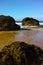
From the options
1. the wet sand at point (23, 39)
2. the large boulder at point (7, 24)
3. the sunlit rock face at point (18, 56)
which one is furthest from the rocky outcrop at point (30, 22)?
the sunlit rock face at point (18, 56)

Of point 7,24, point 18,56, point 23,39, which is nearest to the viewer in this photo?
point 18,56

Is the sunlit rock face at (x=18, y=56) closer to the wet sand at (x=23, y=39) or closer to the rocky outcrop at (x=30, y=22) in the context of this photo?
the wet sand at (x=23, y=39)

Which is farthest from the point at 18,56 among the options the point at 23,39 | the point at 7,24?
the point at 7,24

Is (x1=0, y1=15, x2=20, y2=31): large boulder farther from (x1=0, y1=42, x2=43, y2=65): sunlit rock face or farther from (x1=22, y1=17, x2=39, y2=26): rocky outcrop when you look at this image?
(x1=0, y1=42, x2=43, y2=65): sunlit rock face

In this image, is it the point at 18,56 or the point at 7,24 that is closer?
the point at 18,56

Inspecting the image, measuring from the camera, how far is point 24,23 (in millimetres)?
37000

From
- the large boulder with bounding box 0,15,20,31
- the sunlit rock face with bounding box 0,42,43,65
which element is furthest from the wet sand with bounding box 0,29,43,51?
the large boulder with bounding box 0,15,20,31

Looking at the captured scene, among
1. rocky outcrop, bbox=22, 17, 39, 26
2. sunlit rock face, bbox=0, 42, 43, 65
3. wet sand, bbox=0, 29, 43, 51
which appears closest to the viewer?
sunlit rock face, bbox=0, 42, 43, 65

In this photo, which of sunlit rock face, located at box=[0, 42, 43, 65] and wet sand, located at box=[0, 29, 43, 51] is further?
wet sand, located at box=[0, 29, 43, 51]

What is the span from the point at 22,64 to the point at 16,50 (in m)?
0.52

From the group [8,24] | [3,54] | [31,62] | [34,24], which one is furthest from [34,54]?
[34,24]

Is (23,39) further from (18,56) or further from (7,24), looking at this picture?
(7,24)

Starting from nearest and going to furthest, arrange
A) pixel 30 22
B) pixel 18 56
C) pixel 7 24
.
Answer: pixel 18 56
pixel 7 24
pixel 30 22

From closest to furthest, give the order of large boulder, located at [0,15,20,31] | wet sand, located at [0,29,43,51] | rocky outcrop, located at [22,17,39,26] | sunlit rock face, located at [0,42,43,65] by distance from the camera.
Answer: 1. sunlit rock face, located at [0,42,43,65]
2. wet sand, located at [0,29,43,51]
3. large boulder, located at [0,15,20,31]
4. rocky outcrop, located at [22,17,39,26]
